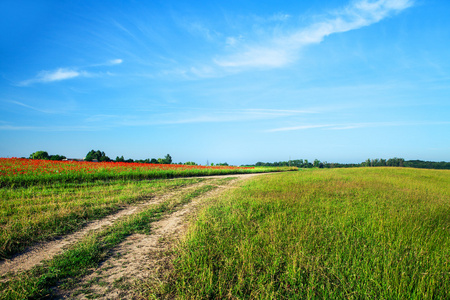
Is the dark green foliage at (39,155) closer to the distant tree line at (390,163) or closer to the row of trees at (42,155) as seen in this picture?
the row of trees at (42,155)

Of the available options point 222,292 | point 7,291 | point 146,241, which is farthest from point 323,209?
point 7,291

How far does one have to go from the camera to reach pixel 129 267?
383 cm

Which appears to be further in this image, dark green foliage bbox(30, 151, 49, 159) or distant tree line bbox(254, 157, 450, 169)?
distant tree line bbox(254, 157, 450, 169)

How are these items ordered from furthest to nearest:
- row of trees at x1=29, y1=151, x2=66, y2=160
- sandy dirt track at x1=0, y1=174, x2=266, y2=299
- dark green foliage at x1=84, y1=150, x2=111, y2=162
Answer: dark green foliage at x1=84, y1=150, x2=111, y2=162
row of trees at x1=29, y1=151, x2=66, y2=160
sandy dirt track at x1=0, y1=174, x2=266, y2=299

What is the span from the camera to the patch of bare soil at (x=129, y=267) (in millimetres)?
3107

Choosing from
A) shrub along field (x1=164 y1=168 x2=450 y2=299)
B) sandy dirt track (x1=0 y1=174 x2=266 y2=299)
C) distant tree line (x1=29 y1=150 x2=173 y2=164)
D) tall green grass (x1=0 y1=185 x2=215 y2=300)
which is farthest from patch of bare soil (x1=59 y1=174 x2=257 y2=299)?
distant tree line (x1=29 y1=150 x2=173 y2=164)

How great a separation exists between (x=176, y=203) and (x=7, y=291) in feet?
20.3

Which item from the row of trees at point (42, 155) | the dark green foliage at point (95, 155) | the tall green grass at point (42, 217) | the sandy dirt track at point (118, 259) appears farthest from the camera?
the dark green foliage at point (95, 155)

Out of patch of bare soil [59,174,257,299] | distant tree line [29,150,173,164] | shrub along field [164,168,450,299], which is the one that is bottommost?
patch of bare soil [59,174,257,299]

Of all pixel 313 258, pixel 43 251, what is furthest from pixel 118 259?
pixel 313 258

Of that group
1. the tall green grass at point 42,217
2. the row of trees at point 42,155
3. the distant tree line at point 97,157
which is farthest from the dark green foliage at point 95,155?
the tall green grass at point 42,217

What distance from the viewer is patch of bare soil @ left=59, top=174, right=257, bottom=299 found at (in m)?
3.11

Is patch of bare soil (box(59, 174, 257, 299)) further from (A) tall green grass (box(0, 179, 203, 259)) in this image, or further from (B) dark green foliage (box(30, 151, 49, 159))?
(B) dark green foliage (box(30, 151, 49, 159))

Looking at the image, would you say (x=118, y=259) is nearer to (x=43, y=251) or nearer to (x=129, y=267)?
(x=129, y=267)
